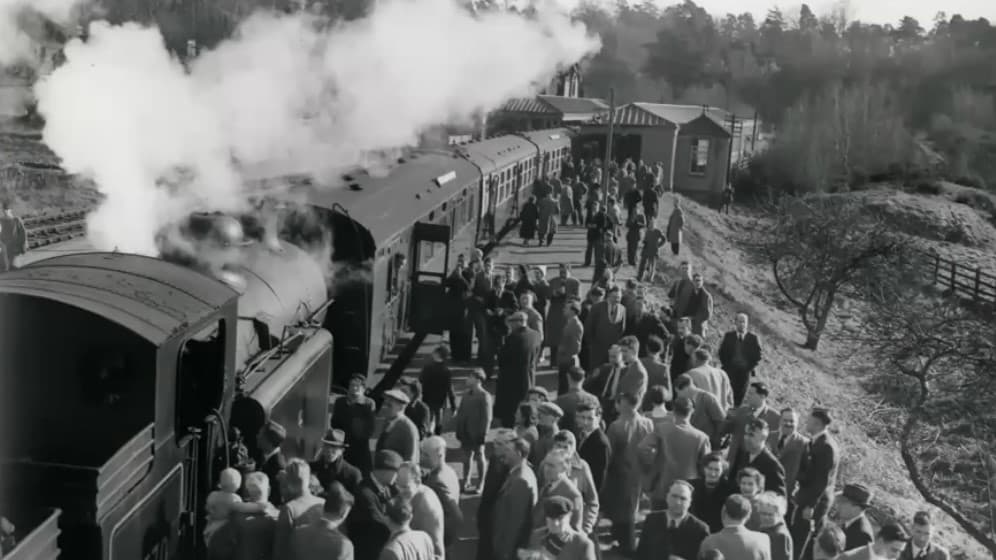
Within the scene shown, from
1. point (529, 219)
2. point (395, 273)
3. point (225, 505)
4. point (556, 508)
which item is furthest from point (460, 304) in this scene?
point (529, 219)

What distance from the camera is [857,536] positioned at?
5.89 m

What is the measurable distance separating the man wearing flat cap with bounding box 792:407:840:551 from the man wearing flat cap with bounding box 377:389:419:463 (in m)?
2.92

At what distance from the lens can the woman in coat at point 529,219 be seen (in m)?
20.8

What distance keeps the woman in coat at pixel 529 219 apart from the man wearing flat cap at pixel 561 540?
15907 mm

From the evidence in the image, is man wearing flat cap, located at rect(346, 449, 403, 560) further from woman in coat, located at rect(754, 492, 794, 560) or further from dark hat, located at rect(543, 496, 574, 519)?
woman in coat, located at rect(754, 492, 794, 560)

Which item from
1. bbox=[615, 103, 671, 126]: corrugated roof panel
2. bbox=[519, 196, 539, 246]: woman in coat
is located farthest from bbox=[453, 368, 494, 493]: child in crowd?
bbox=[615, 103, 671, 126]: corrugated roof panel

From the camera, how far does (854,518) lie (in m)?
5.96

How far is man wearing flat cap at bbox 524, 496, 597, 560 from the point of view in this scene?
5043mm

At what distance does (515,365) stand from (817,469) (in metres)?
3.31

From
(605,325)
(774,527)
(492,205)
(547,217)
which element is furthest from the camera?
(547,217)

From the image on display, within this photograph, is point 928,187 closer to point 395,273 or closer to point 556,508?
point 395,273

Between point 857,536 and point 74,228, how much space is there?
2107cm

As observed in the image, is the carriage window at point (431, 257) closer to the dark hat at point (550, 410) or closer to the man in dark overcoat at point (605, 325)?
the man in dark overcoat at point (605, 325)

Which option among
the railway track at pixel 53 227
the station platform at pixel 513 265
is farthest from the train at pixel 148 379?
the railway track at pixel 53 227
